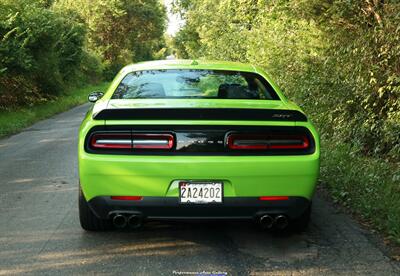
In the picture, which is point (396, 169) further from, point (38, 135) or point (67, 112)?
point (67, 112)

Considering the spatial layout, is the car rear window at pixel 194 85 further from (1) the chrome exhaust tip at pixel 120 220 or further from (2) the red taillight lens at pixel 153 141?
(1) the chrome exhaust tip at pixel 120 220

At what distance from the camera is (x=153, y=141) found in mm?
3908

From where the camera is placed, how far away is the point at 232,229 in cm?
480

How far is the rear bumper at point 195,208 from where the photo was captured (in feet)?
12.7

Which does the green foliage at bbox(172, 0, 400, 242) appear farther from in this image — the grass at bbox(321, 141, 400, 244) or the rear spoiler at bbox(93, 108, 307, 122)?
the rear spoiler at bbox(93, 108, 307, 122)

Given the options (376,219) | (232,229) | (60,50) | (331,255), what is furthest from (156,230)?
(60,50)

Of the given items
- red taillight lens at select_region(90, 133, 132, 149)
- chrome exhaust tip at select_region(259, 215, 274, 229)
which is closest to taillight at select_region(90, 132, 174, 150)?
red taillight lens at select_region(90, 133, 132, 149)

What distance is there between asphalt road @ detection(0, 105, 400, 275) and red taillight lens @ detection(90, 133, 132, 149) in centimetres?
88

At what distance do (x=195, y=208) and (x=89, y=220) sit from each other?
1183mm

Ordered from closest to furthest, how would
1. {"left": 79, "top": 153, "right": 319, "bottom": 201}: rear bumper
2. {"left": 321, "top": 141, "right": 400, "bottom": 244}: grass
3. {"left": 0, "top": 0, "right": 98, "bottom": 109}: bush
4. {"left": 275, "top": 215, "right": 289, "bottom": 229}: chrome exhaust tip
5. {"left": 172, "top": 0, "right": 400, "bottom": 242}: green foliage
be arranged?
{"left": 79, "top": 153, "right": 319, "bottom": 201}: rear bumper
{"left": 275, "top": 215, "right": 289, "bottom": 229}: chrome exhaust tip
{"left": 321, "top": 141, "right": 400, "bottom": 244}: grass
{"left": 172, "top": 0, "right": 400, "bottom": 242}: green foliage
{"left": 0, "top": 0, "right": 98, "bottom": 109}: bush

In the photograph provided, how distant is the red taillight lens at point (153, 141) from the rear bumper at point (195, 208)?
40cm

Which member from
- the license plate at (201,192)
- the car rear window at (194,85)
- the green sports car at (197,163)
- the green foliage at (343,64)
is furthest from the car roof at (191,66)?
the green foliage at (343,64)

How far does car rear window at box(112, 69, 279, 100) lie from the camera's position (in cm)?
495

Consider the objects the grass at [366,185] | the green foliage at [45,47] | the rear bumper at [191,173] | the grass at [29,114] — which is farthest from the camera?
the green foliage at [45,47]
